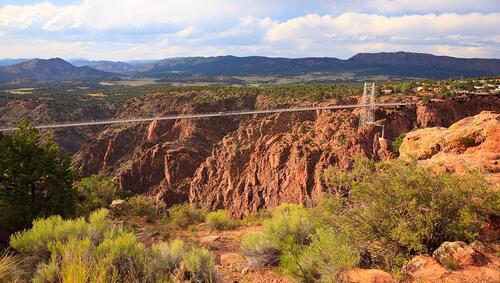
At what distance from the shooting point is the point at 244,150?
51500 mm

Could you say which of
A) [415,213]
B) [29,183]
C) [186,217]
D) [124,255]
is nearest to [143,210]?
[186,217]

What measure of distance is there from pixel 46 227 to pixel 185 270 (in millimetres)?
4063

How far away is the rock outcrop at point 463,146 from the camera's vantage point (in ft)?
36.2

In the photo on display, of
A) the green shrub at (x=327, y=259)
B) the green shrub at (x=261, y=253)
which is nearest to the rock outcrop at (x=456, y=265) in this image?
Result: the green shrub at (x=327, y=259)

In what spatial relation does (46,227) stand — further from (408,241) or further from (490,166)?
(490,166)

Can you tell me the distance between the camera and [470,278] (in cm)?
629

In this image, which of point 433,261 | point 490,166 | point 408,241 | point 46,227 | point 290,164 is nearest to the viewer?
point 433,261

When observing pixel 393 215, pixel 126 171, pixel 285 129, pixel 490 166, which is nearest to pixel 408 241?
pixel 393 215

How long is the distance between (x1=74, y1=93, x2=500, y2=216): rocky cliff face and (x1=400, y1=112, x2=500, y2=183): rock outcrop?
1934cm

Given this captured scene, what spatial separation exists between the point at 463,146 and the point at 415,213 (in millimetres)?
8194

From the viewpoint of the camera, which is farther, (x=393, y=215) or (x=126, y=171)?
(x=126, y=171)

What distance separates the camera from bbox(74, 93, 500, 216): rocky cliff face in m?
43.1

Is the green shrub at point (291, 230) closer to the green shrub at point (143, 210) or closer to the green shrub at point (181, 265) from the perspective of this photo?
the green shrub at point (181, 265)

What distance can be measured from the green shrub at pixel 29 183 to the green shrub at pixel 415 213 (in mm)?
11502
